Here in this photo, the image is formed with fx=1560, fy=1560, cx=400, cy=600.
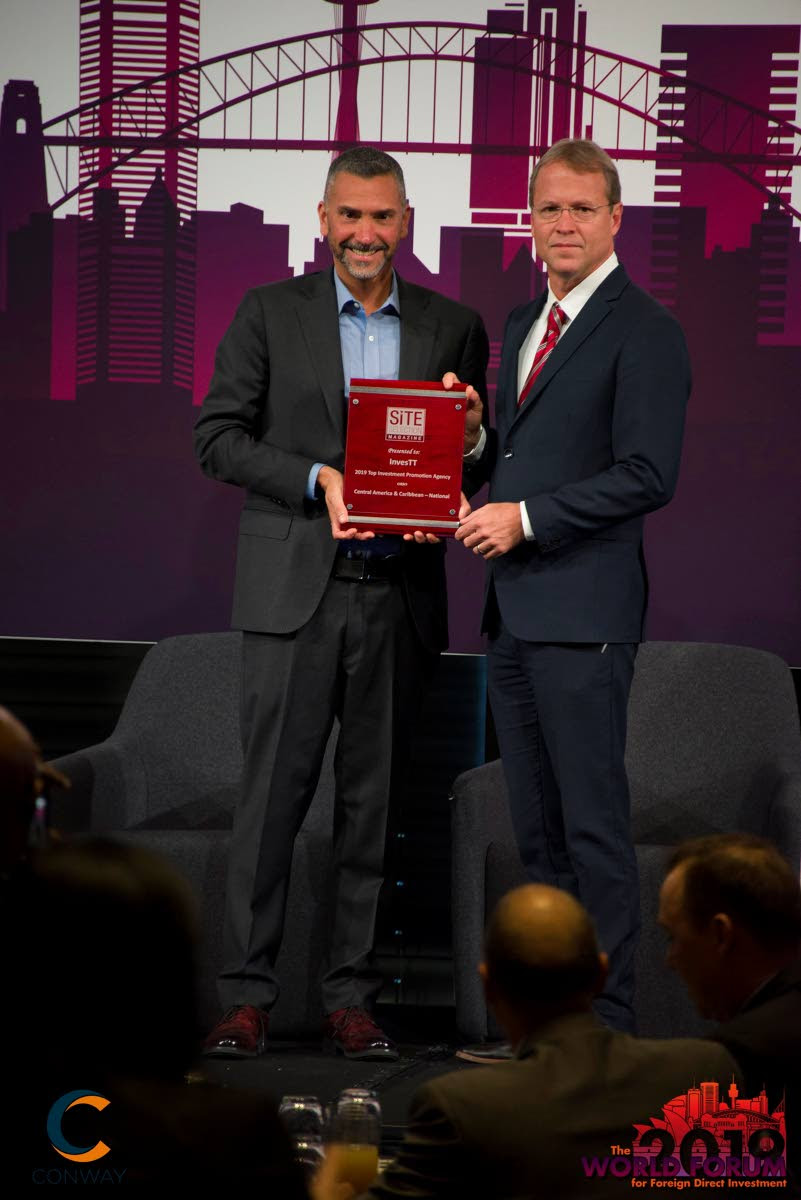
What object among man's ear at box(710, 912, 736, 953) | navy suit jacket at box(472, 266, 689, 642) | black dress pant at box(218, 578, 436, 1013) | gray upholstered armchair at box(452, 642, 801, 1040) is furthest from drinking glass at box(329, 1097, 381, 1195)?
gray upholstered armchair at box(452, 642, 801, 1040)

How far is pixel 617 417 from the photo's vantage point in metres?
3.88

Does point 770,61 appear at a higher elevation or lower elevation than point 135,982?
higher

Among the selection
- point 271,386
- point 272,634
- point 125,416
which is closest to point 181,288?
point 125,416

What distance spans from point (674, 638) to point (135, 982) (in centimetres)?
401

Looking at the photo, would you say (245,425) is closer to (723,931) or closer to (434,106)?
(434,106)

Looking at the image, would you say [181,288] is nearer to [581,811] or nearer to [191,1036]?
[581,811]

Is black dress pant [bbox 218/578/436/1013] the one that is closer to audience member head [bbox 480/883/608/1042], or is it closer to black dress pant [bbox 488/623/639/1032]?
black dress pant [bbox 488/623/639/1032]

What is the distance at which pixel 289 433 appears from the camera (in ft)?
13.7

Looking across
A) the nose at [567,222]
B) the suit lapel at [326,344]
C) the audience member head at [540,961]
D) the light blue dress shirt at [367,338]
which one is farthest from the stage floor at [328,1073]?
the nose at [567,222]

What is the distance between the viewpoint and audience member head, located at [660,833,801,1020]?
235cm

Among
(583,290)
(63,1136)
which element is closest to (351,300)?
(583,290)

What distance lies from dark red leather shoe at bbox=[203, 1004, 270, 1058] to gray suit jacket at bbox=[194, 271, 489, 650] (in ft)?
3.21

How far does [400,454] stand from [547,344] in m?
0.48

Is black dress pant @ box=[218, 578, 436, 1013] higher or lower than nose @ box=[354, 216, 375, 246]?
lower
